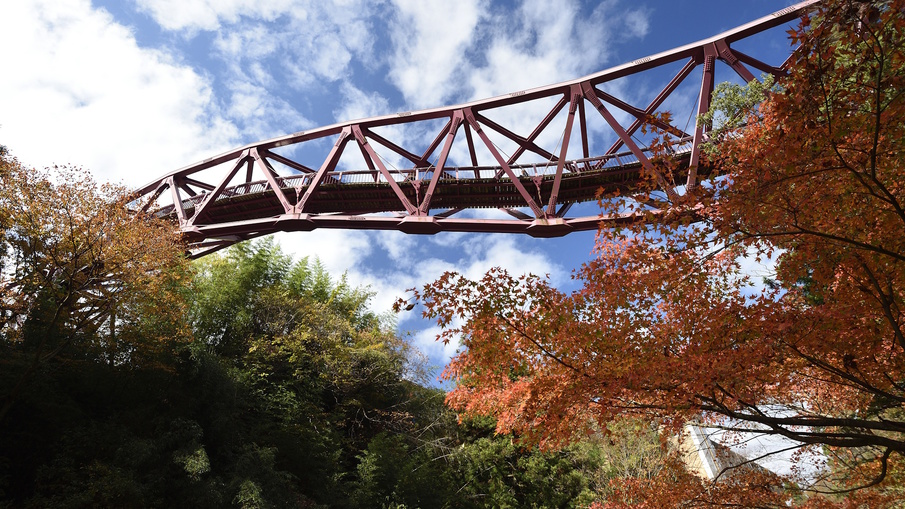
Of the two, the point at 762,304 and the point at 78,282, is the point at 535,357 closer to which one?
the point at 762,304

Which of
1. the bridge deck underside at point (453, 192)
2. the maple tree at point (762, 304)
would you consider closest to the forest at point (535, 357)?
the maple tree at point (762, 304)

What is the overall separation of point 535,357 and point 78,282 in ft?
30.7

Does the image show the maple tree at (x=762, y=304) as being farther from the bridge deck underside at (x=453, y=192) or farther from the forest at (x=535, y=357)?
the bridge deck underside at (x=453, y=192)

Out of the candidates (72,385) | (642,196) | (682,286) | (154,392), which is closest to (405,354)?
(154,392)

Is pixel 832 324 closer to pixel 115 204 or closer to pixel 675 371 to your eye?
pixel 675 371

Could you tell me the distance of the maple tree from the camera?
384 centimetres

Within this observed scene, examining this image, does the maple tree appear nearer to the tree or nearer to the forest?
the forest

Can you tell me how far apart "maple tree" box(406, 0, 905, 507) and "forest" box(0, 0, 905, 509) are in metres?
0.03

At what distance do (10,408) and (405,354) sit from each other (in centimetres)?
1029

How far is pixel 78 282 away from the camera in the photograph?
9625 millimetres

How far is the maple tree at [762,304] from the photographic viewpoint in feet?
12.6

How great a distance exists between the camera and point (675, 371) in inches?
192

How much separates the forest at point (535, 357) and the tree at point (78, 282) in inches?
2.2

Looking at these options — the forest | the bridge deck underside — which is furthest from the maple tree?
the bridge deck underside
